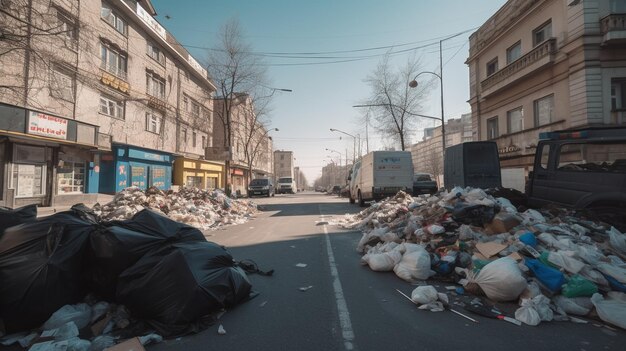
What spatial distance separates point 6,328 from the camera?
130 inches

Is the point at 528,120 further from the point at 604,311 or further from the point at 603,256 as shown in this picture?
the point at 604,311

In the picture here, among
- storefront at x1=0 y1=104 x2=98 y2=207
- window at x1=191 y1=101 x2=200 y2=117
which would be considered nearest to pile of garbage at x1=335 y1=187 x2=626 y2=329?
storefront at x1=0 y1=104 x2=98 y2=207

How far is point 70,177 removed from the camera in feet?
58.4

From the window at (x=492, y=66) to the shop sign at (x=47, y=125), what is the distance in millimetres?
24717

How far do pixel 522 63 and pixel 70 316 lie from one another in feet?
76.3

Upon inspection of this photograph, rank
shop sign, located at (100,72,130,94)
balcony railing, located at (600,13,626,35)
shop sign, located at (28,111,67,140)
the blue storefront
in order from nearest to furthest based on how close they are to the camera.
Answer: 1. shop sign, located at (28,111,67,140)
2. balcony railing, located at (600,13,626,35)
3. shop sign, located at (100,72,130,94)
4. the blue storefront

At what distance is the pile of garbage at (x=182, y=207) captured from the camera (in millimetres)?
11594

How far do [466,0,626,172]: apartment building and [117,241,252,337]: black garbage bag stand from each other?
18357mm

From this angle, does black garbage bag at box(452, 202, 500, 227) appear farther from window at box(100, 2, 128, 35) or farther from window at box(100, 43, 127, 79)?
window at box(100, 2, 128, 35)

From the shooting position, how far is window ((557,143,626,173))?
6383 mm

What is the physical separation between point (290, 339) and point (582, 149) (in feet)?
22.7

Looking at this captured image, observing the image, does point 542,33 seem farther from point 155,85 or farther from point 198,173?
point 198,173

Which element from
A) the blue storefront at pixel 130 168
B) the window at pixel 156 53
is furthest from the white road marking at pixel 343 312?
the window at pixel 156 53

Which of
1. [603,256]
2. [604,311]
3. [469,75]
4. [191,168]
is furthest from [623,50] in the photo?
[191,168]
